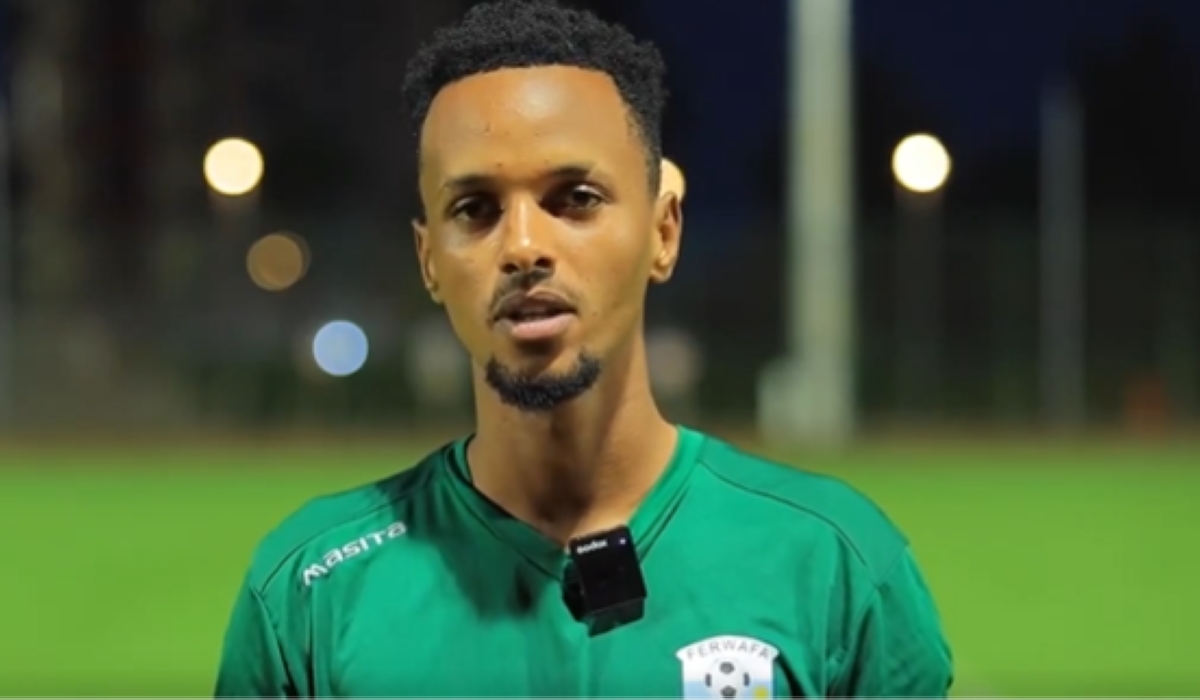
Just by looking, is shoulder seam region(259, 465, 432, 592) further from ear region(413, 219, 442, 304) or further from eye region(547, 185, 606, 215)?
eye region(547, 185, 606, 215)

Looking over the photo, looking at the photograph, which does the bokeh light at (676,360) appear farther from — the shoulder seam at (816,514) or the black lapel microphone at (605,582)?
the black lapel microphone at (605,582)

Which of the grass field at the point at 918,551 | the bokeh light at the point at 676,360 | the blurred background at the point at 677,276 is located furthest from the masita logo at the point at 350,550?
the bokeh light at the point at 676,360

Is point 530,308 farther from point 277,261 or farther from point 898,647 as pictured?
point 277,261

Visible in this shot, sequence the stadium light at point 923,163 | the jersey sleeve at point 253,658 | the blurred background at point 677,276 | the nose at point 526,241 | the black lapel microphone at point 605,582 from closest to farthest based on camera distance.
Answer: the nose at point 526,241, the black lapel microphone at point 605,582, the jersey sleeve at point 253,658, the stadium light at point 923,163, the blurred background at point 677,276

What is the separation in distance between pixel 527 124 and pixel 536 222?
103mm

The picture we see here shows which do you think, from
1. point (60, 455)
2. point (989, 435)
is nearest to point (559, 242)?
point (60, 455)

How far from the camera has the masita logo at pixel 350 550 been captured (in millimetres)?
2025

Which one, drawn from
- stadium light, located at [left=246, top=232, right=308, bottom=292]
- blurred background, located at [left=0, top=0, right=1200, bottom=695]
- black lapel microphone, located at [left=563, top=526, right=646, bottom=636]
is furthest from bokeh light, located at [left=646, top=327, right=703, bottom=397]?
black lapel microphone, located at [left=563, top=526, right=646, bottom=636]

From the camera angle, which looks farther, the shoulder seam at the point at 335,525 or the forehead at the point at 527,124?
the shoulder seam at the point at 335,525

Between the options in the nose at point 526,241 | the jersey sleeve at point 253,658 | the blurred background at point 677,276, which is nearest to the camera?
the nose at point 526,241

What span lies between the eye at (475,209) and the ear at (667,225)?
0.21m

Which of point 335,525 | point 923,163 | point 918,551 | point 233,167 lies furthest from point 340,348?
point 335,525

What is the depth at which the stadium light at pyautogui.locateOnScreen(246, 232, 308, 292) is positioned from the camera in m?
22.0

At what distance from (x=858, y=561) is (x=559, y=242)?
1.62ft
